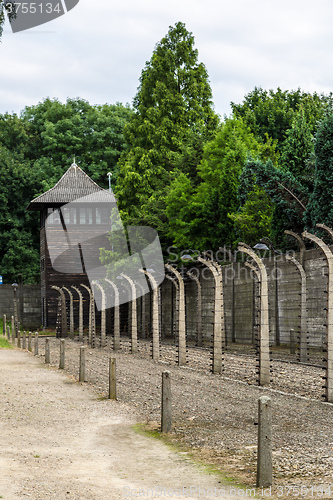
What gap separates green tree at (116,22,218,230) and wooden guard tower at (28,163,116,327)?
9.78 meters

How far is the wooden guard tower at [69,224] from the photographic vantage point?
169 ft

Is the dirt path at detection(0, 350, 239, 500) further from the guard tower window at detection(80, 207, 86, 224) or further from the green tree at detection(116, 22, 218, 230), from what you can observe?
the guard tower window at detection(80, 207, 86, 224)

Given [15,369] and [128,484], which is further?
[15,369]

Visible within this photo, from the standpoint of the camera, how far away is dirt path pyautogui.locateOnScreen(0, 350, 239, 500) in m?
6.86

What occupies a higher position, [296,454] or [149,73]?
[149,73]

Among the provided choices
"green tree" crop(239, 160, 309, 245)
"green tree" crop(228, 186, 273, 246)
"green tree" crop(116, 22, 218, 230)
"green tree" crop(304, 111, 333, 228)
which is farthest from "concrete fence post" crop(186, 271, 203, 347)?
"green tree" crop(116, 22, 218, 230)

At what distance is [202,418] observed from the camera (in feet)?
35.2

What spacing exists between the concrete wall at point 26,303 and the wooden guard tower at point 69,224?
186 inches

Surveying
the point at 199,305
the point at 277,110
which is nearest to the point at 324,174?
the point at 199,305

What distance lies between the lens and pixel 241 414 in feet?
36.1

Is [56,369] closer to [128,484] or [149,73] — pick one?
[128,484]

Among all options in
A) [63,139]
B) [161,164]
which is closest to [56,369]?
[161,164]

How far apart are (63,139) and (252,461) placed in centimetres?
5716

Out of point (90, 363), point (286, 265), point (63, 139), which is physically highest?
point (63, 139)
